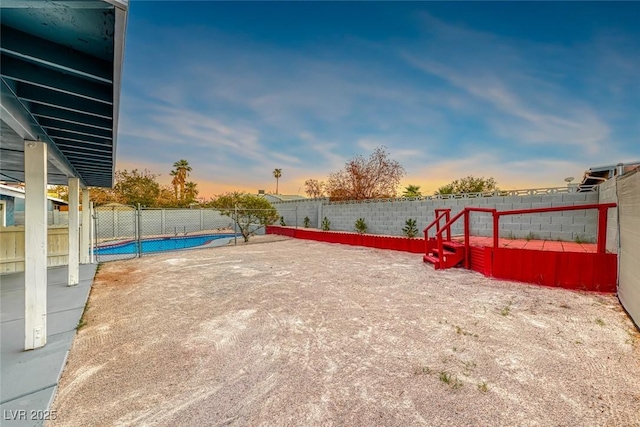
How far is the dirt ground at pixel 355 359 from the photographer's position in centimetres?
169

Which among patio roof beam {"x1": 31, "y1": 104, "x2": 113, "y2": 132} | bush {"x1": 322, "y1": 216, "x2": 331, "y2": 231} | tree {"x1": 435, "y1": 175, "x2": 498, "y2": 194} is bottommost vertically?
bush {"x1": 322, "y1": 216, "x2": 331, "y2": 231}

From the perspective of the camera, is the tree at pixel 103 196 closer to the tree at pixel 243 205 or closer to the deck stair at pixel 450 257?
the tree at pixel 243 205

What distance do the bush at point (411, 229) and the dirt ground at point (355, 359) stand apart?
5429 millimetres

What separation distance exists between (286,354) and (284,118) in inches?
446

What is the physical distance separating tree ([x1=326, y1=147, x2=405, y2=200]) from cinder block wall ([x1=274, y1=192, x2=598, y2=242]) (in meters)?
3.21

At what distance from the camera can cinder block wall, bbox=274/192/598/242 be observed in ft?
20.0

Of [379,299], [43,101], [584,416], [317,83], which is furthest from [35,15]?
[317,83]

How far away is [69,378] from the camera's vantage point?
213 centimetres

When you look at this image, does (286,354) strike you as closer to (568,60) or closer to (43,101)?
(43,101)

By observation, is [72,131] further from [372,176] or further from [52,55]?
[372,176]

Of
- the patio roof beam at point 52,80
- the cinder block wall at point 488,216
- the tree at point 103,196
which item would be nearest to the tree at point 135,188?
the tree at point 103,196

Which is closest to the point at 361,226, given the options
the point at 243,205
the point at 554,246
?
the point at 243,205

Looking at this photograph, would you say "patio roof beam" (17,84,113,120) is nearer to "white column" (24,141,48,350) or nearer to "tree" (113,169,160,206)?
"white column" (24,141,48,350)

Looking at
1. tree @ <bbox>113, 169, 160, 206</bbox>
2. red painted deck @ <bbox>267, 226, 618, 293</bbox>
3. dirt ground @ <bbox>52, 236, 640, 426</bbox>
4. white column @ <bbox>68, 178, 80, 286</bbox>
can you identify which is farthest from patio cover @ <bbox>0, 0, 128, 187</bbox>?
tree @ <bbox>113, 169, 160, 206</bbox>
